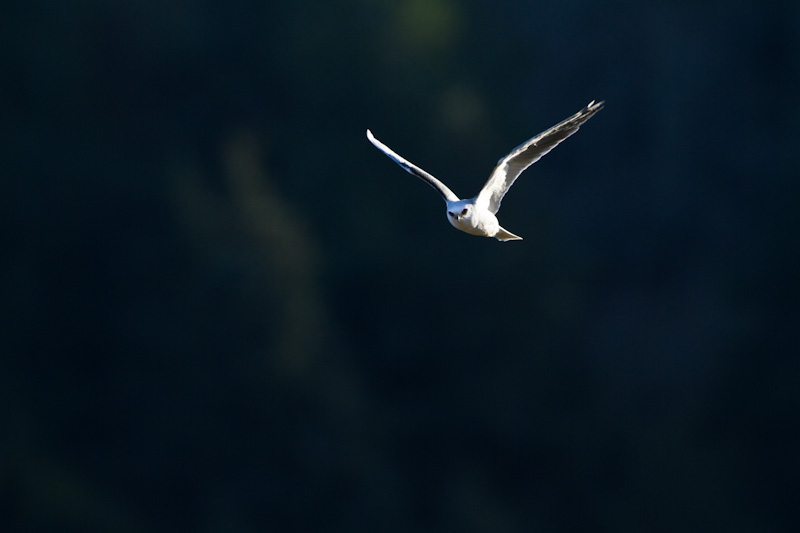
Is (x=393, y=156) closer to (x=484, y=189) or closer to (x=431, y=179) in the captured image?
(x=431, y=179)

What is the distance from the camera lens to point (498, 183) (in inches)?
171

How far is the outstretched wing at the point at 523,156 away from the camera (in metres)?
4.11

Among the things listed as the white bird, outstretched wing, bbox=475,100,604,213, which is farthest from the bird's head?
outstretched wing, bbox=475,100,604,213

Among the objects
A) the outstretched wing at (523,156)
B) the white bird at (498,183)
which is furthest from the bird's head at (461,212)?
the outstretched wing at (523,156)

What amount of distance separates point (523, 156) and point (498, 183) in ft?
0.50

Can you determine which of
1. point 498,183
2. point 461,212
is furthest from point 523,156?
point 461,212

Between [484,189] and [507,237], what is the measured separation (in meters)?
0.23

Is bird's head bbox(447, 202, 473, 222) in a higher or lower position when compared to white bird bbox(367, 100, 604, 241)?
lower

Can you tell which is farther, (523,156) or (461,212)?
(523,156)

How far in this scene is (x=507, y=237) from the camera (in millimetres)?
4262

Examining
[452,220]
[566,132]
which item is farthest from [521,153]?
[452,220]

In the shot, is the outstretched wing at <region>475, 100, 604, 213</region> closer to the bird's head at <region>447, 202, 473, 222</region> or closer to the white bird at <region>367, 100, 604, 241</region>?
the white bird at <region>367, 100, 604, 241</region>

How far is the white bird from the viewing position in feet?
12.6

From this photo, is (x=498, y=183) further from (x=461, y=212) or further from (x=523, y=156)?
(x=461, y=212)
